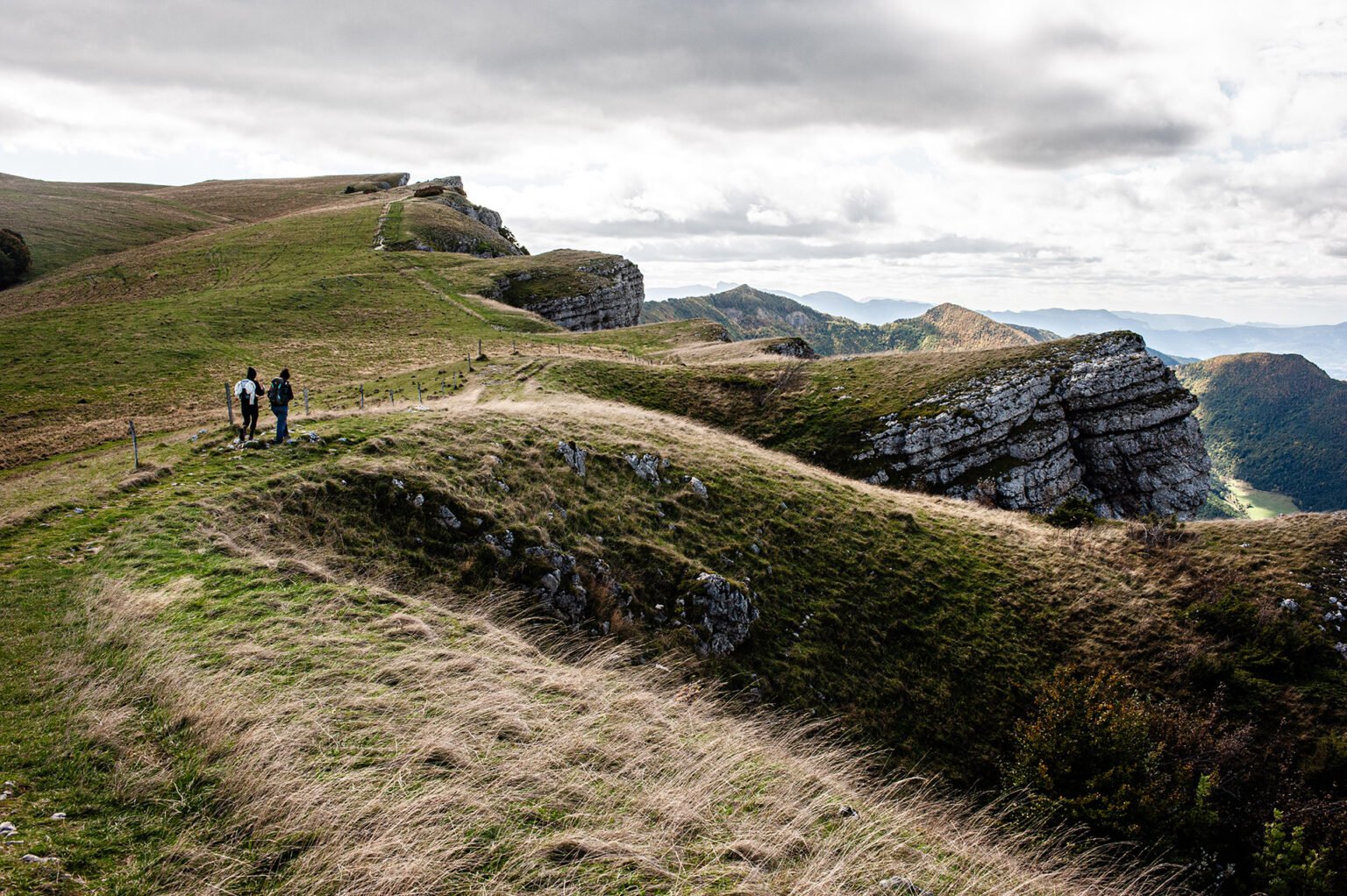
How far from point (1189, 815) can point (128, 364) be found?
59732mm

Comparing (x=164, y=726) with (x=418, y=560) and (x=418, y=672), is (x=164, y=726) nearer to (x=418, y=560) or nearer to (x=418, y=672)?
(x=418, y=672)

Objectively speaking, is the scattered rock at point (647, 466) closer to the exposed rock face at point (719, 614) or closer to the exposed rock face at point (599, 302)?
the exposed rock face at point (719, 614)

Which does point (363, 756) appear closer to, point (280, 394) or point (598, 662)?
point (598, 662)

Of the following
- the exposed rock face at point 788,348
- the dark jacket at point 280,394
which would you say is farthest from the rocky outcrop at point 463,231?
the dark jacket at point 280,394

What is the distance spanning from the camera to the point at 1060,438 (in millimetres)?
46062

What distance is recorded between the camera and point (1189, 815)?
1345 cm

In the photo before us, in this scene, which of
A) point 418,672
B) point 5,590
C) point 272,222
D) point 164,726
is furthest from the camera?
point 272,222

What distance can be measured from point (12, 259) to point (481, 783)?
103 meters

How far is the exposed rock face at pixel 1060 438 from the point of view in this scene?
42.1m

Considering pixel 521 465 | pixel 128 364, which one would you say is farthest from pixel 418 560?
pixel 128 364

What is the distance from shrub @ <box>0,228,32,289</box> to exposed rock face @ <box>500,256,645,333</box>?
56.4 metres

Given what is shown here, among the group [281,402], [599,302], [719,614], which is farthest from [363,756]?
[599,302]

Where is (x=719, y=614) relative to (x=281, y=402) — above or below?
below

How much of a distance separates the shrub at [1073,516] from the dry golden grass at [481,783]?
2312 centimetres
